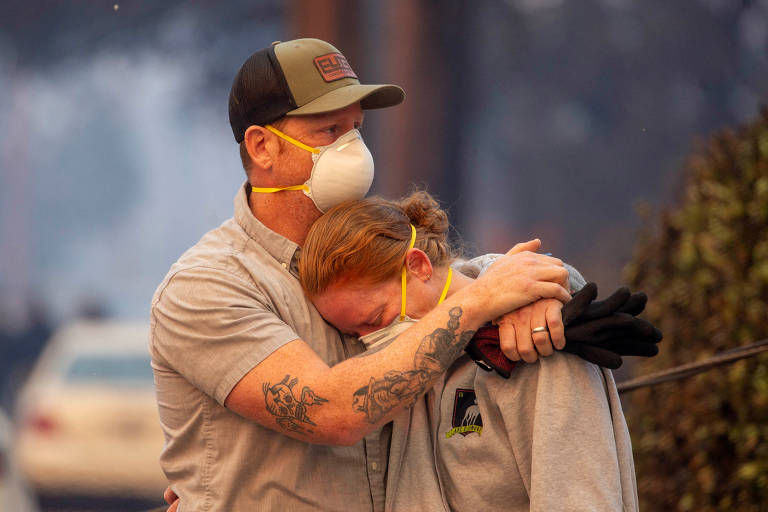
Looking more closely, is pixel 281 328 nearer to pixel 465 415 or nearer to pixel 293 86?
pixel 465 415

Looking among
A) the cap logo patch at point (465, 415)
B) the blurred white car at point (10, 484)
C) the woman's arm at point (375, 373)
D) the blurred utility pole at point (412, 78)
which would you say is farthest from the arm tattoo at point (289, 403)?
the blurred utility pole at point (412, 78)

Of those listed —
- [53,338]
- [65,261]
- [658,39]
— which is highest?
[658,39]

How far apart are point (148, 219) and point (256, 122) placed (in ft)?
13.2

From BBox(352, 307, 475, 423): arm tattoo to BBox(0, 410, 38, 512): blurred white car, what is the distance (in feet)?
13.0

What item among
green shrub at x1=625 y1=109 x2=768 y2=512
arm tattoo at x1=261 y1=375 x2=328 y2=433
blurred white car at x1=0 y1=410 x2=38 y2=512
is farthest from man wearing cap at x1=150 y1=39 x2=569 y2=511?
blurred white car at x1=0 y1=410 x2=38 y2=512

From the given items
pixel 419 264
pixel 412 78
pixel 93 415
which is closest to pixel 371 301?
pixel 419 264

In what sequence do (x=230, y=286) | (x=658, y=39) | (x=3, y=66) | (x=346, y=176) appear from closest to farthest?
(x=230, y=286), (x=346, y=176), (x=3, y=66), (x=658, y=39)

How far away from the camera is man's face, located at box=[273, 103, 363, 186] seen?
94.5 inches

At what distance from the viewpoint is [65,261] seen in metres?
6.16

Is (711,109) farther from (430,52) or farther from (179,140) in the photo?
(179,140)

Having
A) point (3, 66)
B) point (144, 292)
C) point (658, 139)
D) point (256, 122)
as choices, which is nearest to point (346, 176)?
point (256, 122)

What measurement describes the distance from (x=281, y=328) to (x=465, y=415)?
499mm

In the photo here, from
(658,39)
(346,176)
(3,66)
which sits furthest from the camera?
(658,39)

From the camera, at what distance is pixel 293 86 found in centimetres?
237
